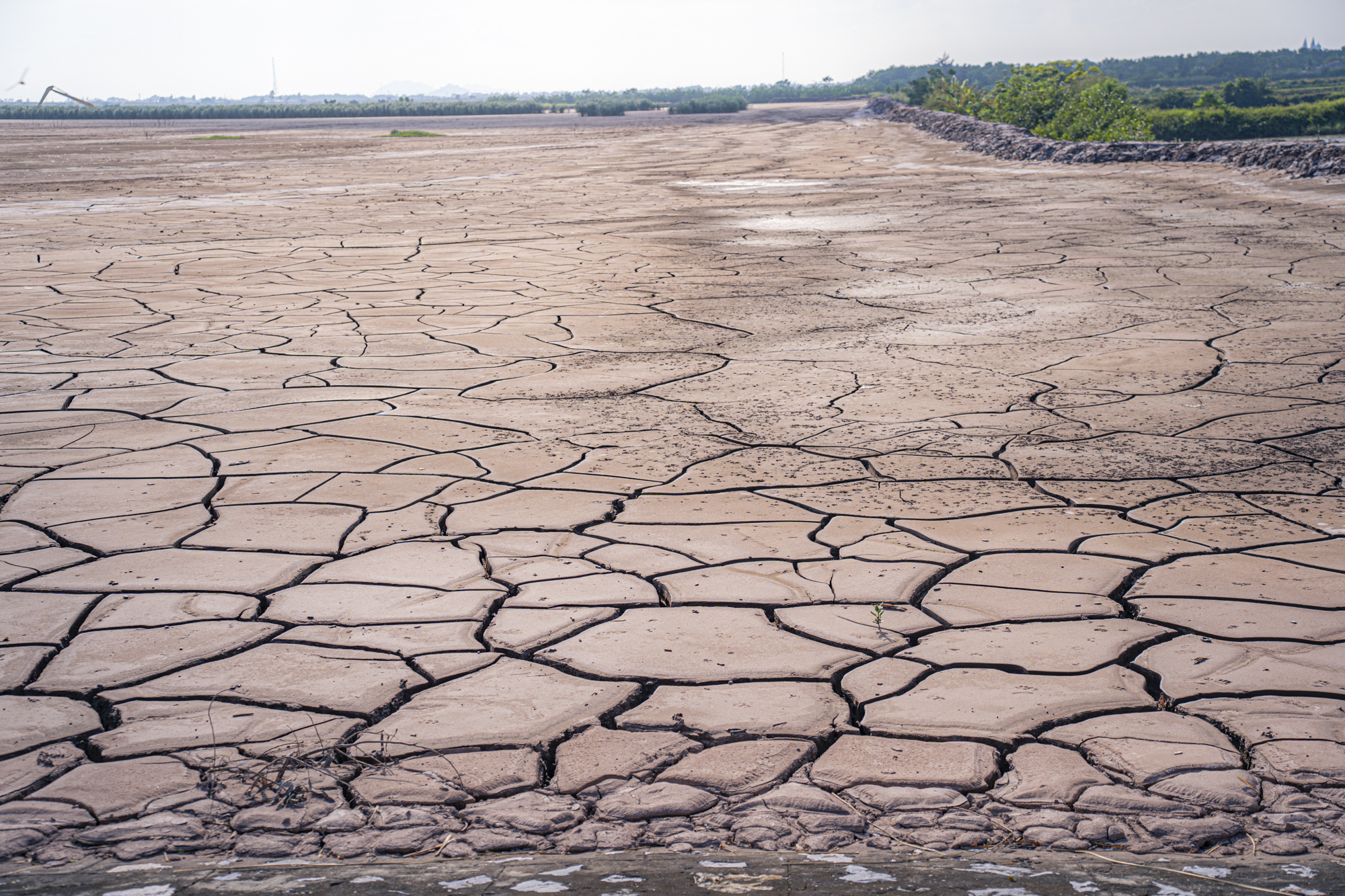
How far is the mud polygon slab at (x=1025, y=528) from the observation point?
2.87 metres

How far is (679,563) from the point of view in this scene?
109 inches

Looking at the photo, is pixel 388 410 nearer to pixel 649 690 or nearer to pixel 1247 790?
pixel 649 690

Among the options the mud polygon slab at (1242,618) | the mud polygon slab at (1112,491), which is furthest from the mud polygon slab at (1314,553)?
the mud polygon slab at (1112,491)

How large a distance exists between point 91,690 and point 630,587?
1240 mm

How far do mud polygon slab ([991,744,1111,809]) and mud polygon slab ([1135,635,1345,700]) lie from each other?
367 millimetres

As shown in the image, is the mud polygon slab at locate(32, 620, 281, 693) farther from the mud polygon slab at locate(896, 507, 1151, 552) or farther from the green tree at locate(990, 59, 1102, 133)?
the green tree at locate(990, 59, 1102, 133)

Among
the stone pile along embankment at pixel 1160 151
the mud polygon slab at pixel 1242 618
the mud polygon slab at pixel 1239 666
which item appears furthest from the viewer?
the stone pile along embankment at pixel 1160 151

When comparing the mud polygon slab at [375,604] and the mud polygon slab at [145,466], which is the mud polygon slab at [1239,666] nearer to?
the mud polygon slab at [375,604]

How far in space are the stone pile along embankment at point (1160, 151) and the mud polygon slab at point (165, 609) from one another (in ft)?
42.9

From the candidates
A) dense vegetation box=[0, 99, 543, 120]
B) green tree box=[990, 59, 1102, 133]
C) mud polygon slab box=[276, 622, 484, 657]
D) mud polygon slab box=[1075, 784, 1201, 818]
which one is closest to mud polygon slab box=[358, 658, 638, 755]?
mud polygon slab box=[276, 622, 484, 657]

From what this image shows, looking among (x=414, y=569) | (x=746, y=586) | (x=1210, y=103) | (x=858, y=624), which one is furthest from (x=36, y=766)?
(x=1210, y=103)

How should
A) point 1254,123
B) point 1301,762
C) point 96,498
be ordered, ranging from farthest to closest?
1. point 1254,123
2. point 96,498
3. point 1301,762

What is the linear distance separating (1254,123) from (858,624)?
3212 centimetres

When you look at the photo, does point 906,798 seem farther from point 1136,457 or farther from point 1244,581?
point 1136,457
